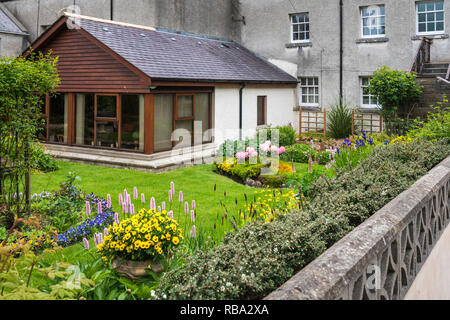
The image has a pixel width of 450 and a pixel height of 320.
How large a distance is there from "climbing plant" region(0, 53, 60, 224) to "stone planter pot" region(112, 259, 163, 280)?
4.02 meters

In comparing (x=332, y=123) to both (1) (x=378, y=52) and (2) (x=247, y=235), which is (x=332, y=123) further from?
(2) (x=247, y=235)

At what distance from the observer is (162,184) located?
489 inches

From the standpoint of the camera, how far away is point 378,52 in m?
21.7

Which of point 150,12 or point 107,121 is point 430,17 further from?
point 107,121

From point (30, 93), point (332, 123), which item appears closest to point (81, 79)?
point (30, 93)

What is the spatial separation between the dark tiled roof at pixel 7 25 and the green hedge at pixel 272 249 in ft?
87.0

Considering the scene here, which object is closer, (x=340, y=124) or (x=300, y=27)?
(x=340, y=124)

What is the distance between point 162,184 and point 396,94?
11.6 m

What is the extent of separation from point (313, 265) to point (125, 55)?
13.2 m

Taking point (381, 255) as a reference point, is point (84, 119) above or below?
above

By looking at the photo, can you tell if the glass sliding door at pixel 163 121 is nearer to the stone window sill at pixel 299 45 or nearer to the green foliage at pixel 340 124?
the green foliage at pixel 340 124

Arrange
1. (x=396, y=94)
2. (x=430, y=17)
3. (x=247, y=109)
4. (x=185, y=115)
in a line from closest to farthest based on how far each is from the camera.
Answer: (x=185, y=115) → (x=396, y=94) → (x=247, y=109) → (x=430, y=17)

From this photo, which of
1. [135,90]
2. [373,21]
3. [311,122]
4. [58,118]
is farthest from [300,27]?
[58,118]

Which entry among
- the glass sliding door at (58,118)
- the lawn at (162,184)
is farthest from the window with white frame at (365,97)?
the glass sliding door at (58,118)
